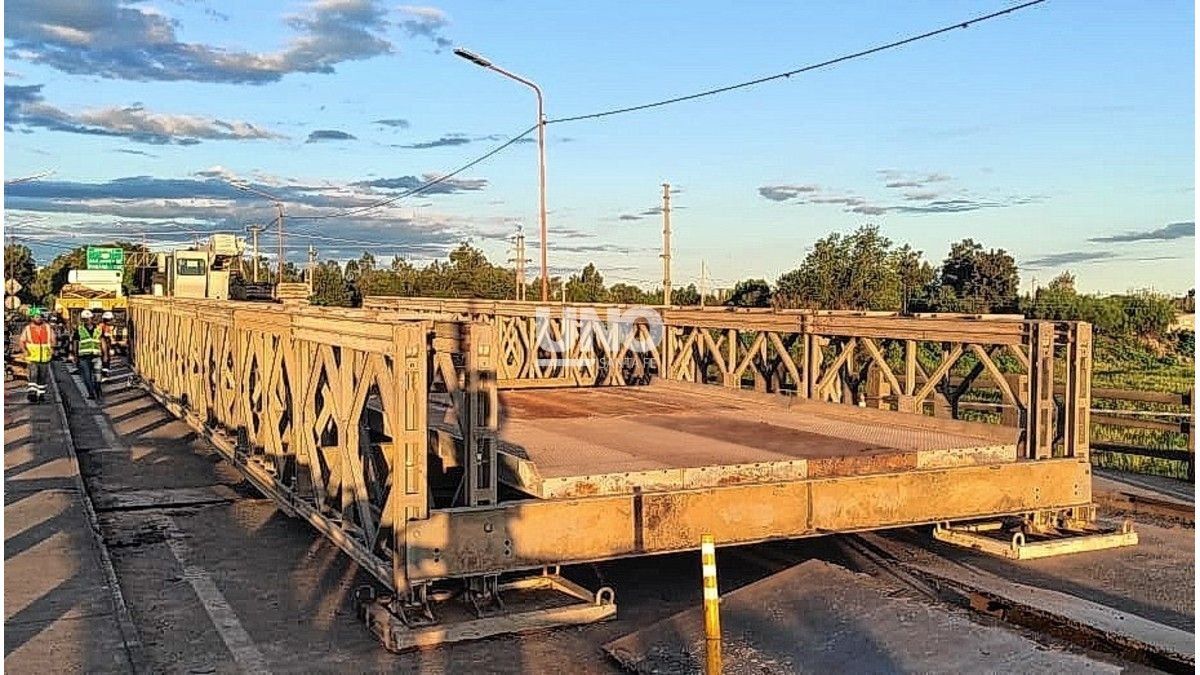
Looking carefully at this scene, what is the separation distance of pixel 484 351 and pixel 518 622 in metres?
1.53

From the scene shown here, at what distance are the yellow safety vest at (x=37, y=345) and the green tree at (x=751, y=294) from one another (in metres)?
25.6

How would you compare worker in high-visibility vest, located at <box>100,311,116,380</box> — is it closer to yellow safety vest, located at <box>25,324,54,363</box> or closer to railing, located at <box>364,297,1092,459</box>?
yellow safety vest, located at <box>25,324,54,363</box>

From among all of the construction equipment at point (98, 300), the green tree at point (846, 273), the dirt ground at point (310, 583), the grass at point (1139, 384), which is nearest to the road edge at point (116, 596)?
the dirt ground at point (310, 583)

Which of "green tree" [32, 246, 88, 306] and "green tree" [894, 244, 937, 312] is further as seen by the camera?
"green tree" [32, 246, 88, 306]

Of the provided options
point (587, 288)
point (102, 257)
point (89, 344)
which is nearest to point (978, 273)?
point (587, 288)

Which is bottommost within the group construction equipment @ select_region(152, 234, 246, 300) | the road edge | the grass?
the grass

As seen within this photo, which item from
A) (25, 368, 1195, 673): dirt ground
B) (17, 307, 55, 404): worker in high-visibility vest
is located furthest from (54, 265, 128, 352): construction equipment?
(25, 368, 1195, 673): dirt ground

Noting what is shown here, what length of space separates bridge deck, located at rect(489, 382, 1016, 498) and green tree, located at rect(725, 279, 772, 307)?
31.0 meters

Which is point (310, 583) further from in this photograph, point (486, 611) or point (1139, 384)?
point (1139, 384)

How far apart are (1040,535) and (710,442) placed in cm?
267

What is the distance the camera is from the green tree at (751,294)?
141ft

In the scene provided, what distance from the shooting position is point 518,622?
22.2 ft

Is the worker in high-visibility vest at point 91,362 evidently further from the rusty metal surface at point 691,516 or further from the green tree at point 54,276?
the green tree at point 54,276

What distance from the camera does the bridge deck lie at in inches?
279
